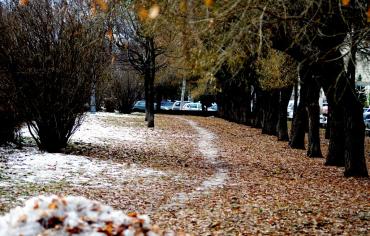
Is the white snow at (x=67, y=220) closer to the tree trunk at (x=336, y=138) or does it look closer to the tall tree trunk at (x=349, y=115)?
the tall tree trunk at (x=349, y=115)

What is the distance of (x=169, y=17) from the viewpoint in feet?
29.1

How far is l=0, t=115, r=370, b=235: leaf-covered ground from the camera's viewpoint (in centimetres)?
877

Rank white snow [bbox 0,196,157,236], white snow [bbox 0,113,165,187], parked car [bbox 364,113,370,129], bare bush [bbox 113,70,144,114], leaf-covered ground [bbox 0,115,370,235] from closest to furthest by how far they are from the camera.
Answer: white snow [bbox 0,196,157,236]
leaf-covered ground [bbox 0,115,370,235]
white snow [bbox 0,113,165,187]
parked car [bbox 364,113,370,129]
bare bush [bbox 113,70,144,114]

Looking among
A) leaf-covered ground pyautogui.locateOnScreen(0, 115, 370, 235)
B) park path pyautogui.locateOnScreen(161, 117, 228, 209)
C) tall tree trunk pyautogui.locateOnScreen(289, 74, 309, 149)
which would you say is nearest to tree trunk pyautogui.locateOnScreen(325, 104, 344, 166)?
leaf-covered ground pyautogui.locateOnScreen(0, 115, 370, 235)

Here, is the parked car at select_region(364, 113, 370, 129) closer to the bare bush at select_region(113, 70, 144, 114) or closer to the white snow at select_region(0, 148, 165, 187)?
the white snow at select_region(0, 148, 165, 187)

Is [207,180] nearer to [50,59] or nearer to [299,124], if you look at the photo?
[50,59]

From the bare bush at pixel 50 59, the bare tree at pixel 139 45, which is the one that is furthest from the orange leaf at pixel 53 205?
the bare tree at pixel 139 45

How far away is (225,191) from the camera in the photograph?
1220cm

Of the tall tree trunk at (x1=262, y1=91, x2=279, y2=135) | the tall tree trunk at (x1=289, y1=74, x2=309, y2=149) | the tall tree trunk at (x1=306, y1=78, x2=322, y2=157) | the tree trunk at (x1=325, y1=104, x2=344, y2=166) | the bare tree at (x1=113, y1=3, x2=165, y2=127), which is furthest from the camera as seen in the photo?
the bare tree at (x1=113, y1=3, x2=165, y2=127)

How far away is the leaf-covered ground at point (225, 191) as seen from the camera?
8.77 m

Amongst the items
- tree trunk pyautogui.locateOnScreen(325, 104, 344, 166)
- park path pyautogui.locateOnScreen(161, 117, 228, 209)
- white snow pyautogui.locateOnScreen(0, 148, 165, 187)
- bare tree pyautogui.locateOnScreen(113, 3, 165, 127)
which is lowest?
park path pyautogui.locateOnScreen(161, 117, 228, 209)

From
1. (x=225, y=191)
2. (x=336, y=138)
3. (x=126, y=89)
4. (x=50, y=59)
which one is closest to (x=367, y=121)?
(x=336, y=138)

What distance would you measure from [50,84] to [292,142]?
37.6ft

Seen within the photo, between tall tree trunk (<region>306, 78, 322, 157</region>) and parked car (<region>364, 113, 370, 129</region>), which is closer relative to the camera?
tall tree trunk (<region>306, 78, 322, 157</region>)
